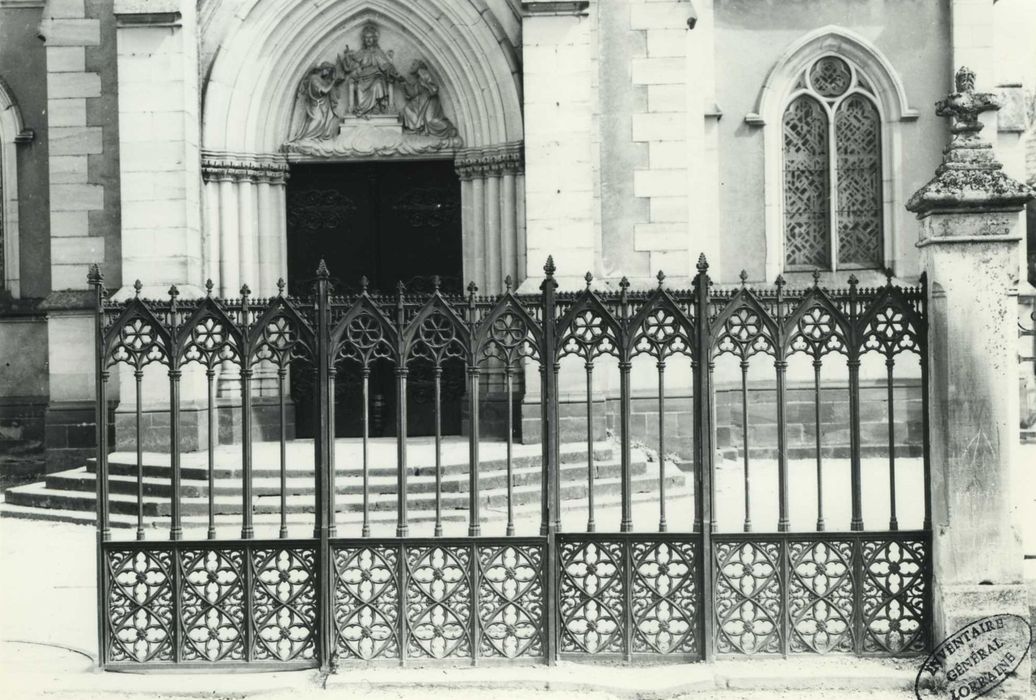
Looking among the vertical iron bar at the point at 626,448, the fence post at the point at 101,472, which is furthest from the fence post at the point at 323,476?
the vertical iron bar at the point at 626,448

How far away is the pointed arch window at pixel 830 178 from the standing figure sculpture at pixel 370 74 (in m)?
5.47

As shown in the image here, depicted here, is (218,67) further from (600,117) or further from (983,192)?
(983,192)

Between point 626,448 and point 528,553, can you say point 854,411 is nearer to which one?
point 626,448

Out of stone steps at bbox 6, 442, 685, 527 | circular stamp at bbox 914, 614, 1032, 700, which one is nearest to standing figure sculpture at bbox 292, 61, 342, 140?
stone steps at bbox 6, 442, 685, 527

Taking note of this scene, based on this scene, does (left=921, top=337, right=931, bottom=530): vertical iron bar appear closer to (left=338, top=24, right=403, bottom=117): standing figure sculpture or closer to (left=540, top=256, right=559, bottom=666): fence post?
(left=540, top=256, right=559, bottom=666): fence post

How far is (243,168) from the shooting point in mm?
13219

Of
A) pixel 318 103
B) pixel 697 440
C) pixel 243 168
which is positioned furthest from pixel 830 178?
pixel 697 440

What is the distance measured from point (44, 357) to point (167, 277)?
338 cm

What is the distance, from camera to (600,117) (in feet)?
42.0

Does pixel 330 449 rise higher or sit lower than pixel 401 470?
higher

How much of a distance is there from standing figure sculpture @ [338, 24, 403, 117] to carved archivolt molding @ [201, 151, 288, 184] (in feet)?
3.74

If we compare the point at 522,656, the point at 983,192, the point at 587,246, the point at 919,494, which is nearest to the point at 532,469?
the point at 587,246

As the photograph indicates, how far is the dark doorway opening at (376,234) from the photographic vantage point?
1390 centimetres

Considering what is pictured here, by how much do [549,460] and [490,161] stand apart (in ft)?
24.5
